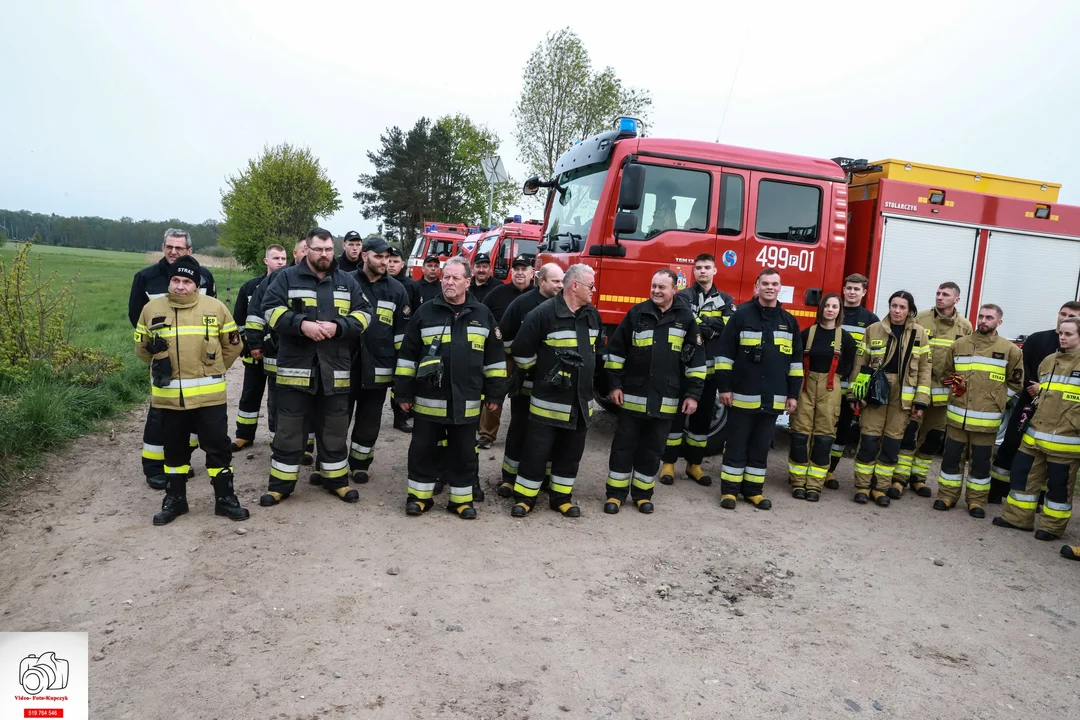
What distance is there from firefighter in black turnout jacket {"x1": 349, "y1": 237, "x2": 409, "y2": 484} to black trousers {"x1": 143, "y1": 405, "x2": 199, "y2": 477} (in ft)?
3.96

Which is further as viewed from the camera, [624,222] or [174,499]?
[624,222]

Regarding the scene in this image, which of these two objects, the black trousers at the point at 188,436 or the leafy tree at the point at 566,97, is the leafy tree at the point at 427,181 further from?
the black trousers at the point at 188,436

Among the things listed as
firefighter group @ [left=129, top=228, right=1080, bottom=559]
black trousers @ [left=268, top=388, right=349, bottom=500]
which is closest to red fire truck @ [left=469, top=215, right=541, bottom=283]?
firefighter group @ [left=129, top=228, right=1080, bottom=559]

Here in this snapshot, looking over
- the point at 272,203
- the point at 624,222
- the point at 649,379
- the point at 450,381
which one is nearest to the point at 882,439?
the point at 649,379

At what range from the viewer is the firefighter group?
474cm

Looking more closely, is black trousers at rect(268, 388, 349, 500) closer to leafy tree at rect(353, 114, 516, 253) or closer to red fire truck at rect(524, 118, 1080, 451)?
red fire truck at rect(524, 118, 1080, 451)

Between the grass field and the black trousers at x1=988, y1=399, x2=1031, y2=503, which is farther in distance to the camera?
the black trousers at x1=988, y1=399, x2=1031, y2=503

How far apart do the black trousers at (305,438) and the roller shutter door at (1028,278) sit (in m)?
6.87

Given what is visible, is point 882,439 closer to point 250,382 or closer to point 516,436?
point 516,436

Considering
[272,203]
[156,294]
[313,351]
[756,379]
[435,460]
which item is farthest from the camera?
[272,203]

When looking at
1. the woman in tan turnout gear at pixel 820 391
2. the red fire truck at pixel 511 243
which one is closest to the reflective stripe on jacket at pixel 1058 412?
the woman in tan turnout gear at pixel 820 391

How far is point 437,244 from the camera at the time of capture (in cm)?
1909

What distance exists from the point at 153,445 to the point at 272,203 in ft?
91.8

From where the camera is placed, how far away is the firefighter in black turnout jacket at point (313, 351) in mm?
4797
